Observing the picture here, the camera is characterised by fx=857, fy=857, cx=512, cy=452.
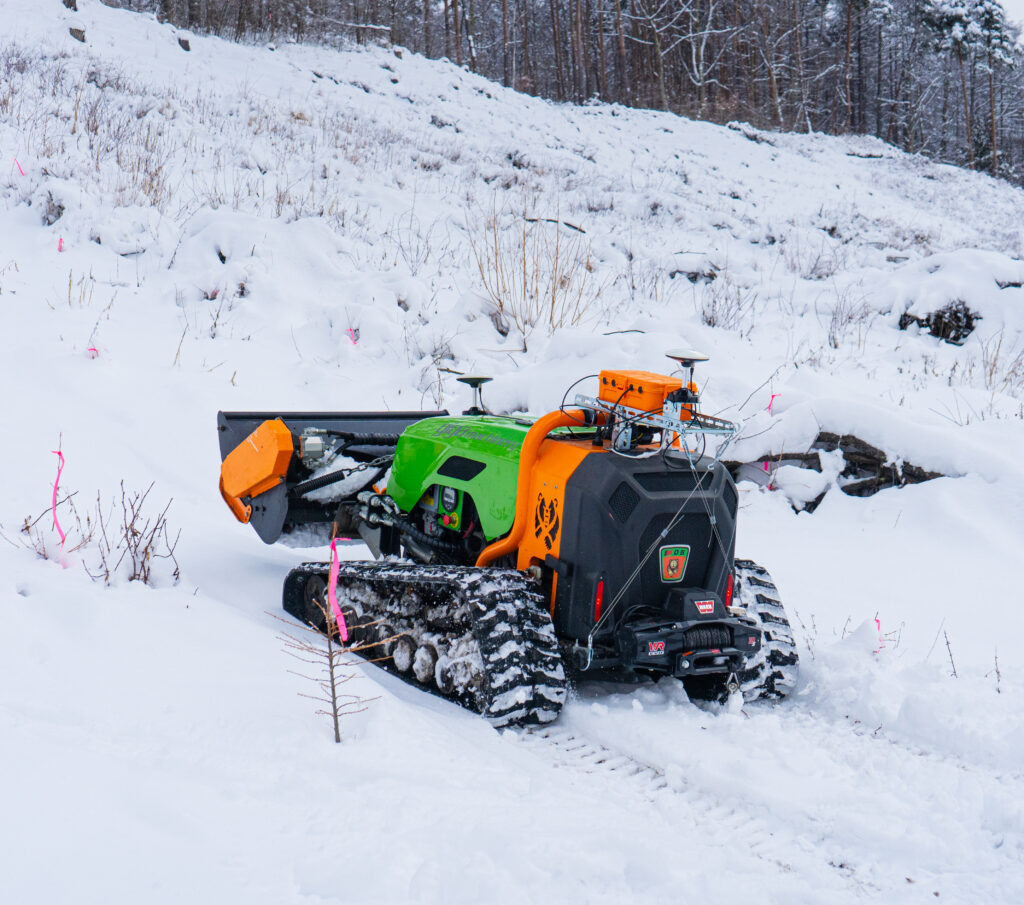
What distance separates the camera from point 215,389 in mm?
7344

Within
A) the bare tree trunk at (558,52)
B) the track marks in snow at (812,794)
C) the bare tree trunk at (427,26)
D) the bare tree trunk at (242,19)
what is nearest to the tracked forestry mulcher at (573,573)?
the track marks in snow at (812,794)

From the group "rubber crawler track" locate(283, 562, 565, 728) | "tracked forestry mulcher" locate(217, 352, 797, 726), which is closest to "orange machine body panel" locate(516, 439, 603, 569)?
"tracked forestry mulcher" locate(217, 352, 797, 726)

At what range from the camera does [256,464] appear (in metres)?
4.89

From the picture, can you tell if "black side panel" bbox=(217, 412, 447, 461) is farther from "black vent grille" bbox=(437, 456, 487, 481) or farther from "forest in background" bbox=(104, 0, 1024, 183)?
"forest in background" bbox=(104, 0, 1024, 183)

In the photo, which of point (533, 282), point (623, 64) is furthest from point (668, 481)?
point (623, 64)

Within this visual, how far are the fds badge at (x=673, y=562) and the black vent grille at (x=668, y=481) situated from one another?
0.83 feet

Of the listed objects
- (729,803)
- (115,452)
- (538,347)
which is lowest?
(729,803)

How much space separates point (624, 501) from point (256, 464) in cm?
235

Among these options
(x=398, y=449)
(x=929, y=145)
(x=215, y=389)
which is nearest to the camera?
(x=398, y=449)

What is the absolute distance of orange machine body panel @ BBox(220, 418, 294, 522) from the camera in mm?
4758

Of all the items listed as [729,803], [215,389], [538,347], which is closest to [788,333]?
[538,347]

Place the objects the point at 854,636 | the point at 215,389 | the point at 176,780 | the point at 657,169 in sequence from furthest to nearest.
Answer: the point at 657,169, the point at 215,389, the point at 854,636, the point at 176,780

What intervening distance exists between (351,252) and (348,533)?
6.44m

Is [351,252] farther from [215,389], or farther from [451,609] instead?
[451,609]
